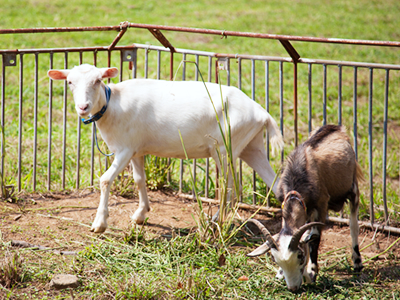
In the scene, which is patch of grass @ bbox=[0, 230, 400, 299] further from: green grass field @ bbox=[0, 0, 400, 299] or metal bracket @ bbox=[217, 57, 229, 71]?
metal bracket @ bbox=[217, 57, 229, 71]

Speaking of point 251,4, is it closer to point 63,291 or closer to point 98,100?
point 98,100

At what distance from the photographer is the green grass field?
14.2 feet

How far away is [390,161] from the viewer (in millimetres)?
7555

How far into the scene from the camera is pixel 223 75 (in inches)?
422

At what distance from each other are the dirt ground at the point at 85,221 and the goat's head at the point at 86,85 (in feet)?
4.32

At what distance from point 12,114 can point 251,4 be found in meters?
13.6

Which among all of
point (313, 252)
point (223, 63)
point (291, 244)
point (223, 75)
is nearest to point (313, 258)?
point (313, 252)

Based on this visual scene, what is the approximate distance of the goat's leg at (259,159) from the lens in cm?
561

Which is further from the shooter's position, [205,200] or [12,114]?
[12,114]

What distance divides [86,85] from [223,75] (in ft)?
20.6

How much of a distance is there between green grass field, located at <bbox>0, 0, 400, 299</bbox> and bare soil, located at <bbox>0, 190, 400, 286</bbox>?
0.35 m

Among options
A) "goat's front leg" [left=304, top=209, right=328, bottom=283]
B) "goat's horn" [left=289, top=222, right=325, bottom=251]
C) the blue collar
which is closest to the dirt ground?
"goat's front leg" [left=304, top=209, right=328, bottom=283]

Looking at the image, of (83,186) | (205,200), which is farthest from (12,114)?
(205,200)

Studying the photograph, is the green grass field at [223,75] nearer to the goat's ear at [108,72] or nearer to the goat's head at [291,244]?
the goat's head at [291,244]
